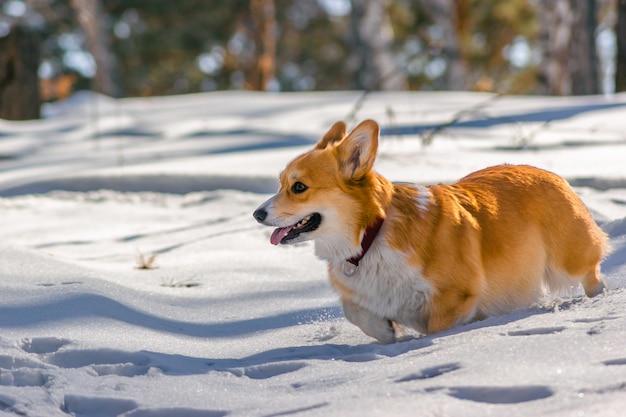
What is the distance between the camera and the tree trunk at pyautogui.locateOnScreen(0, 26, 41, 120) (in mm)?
→ 11438

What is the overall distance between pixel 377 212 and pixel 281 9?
28.3 m

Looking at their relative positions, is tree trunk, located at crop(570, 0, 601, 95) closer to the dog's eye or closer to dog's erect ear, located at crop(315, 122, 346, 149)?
dog's erect ear, located at crop(315, 122, 346, 149)

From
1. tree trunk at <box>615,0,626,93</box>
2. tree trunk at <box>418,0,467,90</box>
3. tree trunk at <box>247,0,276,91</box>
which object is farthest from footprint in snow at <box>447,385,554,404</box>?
tree trunk at <box>247,0,276,91</box>

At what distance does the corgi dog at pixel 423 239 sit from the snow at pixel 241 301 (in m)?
0.12

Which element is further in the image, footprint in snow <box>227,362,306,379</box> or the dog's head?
the dog's head

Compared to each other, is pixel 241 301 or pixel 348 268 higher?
pixel 348 268

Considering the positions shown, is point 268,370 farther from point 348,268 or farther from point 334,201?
point 334,201

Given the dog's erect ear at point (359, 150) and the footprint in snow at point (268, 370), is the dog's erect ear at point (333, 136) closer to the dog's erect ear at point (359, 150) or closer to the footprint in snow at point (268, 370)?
the dog's erect ear at point (359, 150)

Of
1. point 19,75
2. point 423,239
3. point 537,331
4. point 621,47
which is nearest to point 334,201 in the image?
point 423,239

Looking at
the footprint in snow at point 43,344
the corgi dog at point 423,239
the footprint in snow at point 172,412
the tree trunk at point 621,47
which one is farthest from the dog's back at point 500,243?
the tree trunk at point 621,47

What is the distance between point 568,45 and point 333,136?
15477 millimetres

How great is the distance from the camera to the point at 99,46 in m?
24.3

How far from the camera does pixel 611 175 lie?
655 cm

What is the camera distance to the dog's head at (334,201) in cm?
356
